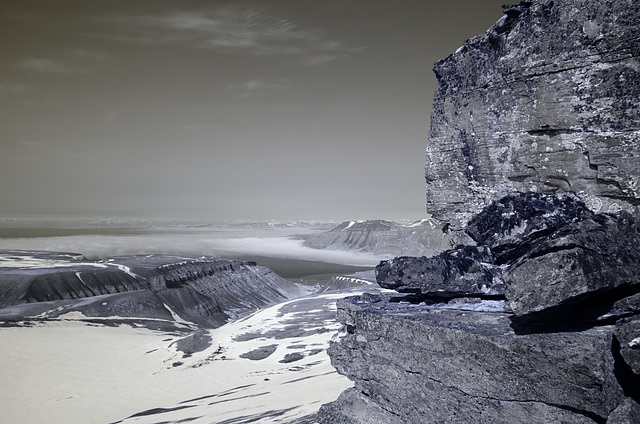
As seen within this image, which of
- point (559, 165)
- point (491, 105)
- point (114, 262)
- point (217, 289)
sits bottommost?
point (217, 289)

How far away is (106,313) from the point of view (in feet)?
161

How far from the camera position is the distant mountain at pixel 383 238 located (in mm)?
123500

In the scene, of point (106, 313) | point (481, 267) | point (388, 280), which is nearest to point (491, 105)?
point (481, 267)

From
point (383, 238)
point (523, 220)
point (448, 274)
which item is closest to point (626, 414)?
point (523, 220)

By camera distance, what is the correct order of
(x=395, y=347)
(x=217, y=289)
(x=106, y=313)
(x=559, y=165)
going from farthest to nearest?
(x=217, y=289) < (x=106, y=313) < (x=559, y=165) < (x=395, y=347)

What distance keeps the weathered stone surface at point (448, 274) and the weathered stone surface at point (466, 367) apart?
0.48m

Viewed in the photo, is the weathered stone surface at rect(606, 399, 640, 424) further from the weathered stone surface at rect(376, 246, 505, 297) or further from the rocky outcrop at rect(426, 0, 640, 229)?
the rocky outcrop at rect(426, 0, 640, 229)

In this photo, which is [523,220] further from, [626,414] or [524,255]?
[626,414]

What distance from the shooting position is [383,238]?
13638 centimetres

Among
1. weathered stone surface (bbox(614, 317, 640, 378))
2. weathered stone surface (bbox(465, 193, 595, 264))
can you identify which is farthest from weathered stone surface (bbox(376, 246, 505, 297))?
weathered stone surface (bbox(614, 317, 640, 378))

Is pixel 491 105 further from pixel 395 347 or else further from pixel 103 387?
pixel 103 387

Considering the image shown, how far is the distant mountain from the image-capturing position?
124 meters

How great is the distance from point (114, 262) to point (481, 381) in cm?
7505

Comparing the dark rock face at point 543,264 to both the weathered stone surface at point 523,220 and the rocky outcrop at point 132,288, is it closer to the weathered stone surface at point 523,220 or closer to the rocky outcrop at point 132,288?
the weathered stone surface at point 523,220
